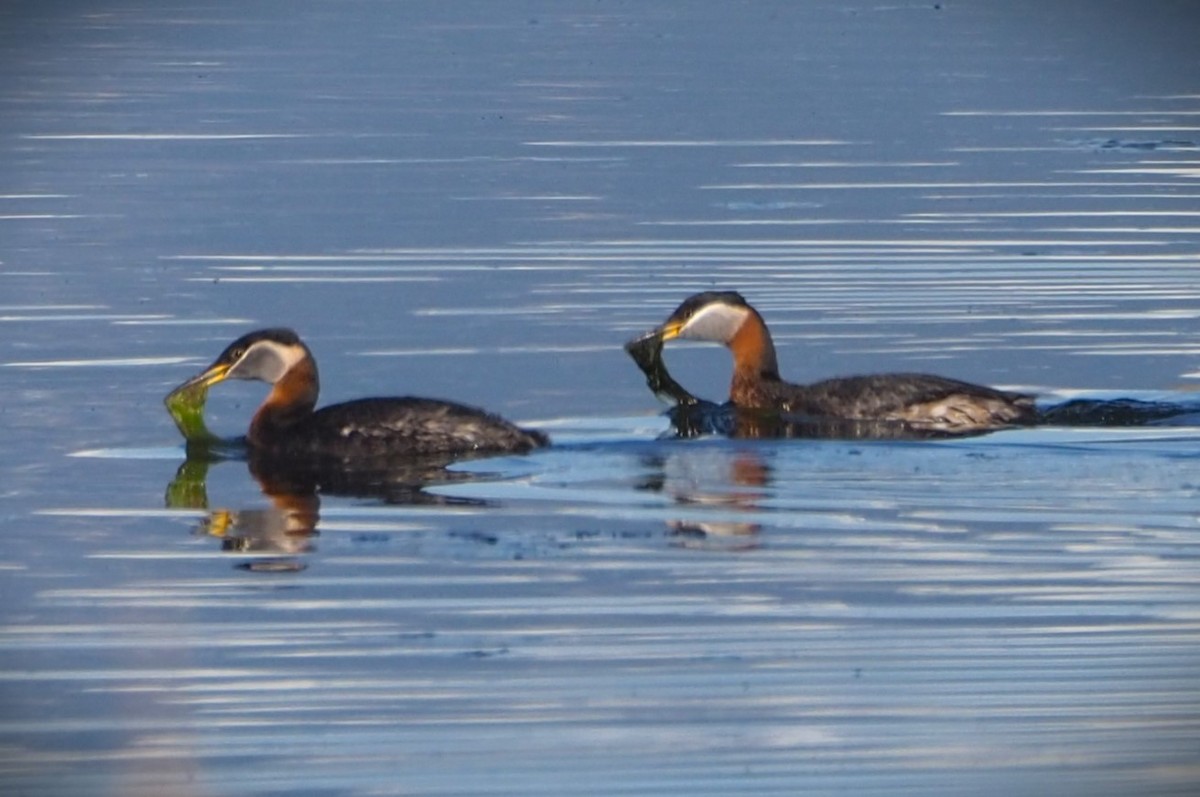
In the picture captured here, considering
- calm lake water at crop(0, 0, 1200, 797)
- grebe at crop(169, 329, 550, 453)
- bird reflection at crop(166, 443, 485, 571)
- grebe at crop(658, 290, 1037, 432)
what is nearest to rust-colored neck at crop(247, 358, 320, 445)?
grebe at crop(169, 329, 550, 453)

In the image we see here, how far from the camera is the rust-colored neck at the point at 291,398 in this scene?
1247cm

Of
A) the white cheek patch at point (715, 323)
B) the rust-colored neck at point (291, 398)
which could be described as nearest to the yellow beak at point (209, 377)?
the rust-colored neck at point (291, 398)

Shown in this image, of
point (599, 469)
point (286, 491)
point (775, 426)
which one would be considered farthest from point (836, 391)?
point (286, 491)

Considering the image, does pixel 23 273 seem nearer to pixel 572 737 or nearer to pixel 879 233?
pixel 879 233

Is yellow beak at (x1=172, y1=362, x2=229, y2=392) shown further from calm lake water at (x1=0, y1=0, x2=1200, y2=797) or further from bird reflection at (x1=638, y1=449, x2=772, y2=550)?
bird reflection at (x1=638, y1=449, x2=772, y2=550)

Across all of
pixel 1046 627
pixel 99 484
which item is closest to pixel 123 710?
pixel 1046 627

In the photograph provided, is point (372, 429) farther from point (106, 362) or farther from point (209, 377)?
point (106, 362)

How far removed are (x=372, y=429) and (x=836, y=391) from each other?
7.76 ft

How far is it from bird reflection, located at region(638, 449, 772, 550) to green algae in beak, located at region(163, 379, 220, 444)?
2.12m

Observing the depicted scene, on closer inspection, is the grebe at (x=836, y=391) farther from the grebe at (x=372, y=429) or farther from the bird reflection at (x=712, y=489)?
the grebe at (x=372, y=429)

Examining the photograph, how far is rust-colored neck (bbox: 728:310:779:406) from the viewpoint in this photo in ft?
44.8

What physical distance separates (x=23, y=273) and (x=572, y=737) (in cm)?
1041

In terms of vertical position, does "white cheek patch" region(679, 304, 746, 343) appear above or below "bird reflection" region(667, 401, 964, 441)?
above

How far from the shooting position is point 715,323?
13.9 metres
